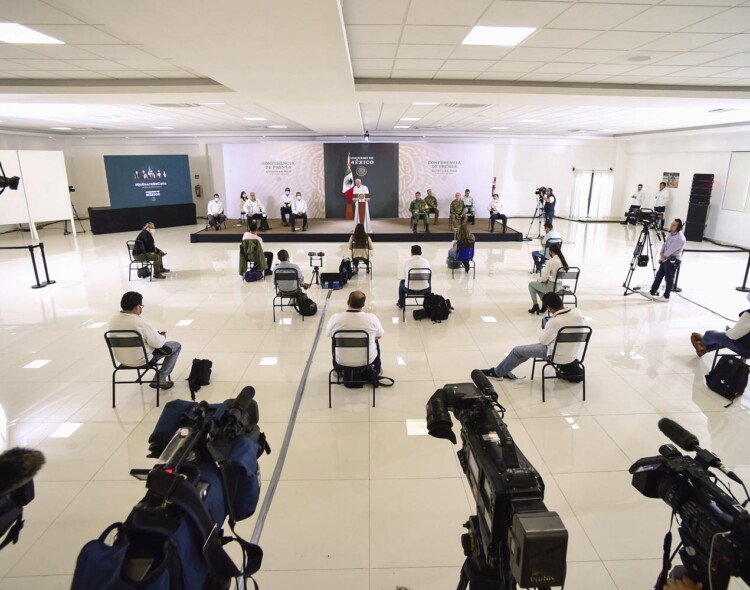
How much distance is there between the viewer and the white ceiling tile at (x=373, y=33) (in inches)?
151

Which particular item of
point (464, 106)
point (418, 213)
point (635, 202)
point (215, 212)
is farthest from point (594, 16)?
point (635, 202)

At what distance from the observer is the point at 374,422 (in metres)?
4.01

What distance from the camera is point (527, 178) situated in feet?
58.0

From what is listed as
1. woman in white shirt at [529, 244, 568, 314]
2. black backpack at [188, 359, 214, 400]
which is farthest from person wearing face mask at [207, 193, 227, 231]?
woman in white shirt at [529, 244, 568, 314]

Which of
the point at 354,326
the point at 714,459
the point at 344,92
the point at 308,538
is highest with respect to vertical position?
the point at 344,92

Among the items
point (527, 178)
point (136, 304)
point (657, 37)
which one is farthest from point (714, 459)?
point (527, 178)

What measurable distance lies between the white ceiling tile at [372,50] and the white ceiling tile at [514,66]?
1.35 meters

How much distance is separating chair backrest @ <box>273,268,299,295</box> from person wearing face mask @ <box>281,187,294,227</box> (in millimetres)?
7968

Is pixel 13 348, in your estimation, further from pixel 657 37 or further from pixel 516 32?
pixel 657 37

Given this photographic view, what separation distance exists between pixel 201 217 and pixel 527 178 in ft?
43.9

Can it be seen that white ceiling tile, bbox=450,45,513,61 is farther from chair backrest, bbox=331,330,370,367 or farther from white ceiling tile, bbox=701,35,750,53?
chair backrest, bbox=331,330,370,367

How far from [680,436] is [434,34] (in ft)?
12.4

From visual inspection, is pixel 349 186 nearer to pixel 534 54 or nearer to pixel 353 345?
pixel 534 54

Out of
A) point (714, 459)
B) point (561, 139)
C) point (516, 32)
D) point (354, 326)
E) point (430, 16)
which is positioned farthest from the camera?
point (561, 139)
